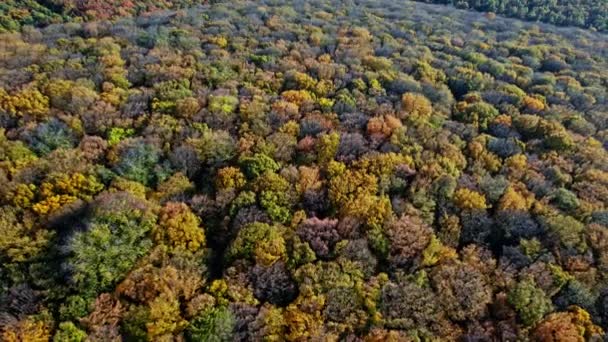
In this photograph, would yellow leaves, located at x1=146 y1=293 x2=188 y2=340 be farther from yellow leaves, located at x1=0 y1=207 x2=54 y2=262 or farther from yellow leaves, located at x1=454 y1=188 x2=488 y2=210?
yellow leaves, located at x1=454 y1=188 x2=488 y2=210

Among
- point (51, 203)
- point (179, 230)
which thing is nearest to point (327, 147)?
point (179, 230)

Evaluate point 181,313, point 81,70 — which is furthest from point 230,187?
point 81,70

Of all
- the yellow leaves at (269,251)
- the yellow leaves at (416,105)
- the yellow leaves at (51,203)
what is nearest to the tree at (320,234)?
the yellow leaves at (269,251)

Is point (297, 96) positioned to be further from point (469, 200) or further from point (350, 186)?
point (469, 200)

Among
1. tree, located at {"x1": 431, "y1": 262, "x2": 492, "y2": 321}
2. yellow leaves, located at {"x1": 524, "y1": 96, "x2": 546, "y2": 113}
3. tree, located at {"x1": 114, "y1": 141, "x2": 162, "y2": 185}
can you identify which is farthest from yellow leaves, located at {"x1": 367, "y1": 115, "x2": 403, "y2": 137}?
tree, located at {"x1": 114, "y1": 141, "x2": 162, "y2": 185}

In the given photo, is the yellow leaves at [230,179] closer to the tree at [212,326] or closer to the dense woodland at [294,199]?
the dense woodland at [294,199]

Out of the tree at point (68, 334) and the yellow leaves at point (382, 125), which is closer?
the tree at point (68, 334)
